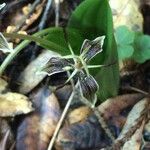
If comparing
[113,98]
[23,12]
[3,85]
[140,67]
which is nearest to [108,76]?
[113,98]

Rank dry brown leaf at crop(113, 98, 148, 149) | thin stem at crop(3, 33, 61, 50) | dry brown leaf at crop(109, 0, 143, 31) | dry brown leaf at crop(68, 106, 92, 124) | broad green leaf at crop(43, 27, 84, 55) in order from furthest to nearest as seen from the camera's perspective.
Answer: dry brown leaf at crop(109, 0, 143, 31), dry brown leaf at crop(68, 106, 92, 124), dry brown leaf at crop(113, 98, 148, 149), broad green leaf at crop(43, 27, 84, 55), thin stem at crop(3, 33, 61, 50)

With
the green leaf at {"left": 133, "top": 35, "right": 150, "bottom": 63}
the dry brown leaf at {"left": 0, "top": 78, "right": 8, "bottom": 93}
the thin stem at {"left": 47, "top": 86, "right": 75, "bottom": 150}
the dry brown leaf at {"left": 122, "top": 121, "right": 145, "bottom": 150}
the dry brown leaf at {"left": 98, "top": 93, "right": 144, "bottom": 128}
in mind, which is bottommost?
the dry brown leaf at {"left": 122, "top": 121, "right": 145, "bottom": 150}

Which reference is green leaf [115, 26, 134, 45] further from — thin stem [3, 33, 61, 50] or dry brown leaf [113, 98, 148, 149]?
thin stem [3, 33, 61, 50]

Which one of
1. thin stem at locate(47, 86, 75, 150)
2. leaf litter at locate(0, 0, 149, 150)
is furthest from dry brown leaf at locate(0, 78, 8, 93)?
thin stem at locate(47, 86, 75, 150)

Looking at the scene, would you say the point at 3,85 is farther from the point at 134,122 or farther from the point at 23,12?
the point at 134,122

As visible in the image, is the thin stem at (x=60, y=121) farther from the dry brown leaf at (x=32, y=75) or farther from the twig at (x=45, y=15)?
the twig at (x=45, y=15)

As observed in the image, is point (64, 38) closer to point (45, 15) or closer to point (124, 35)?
point (124, 35)

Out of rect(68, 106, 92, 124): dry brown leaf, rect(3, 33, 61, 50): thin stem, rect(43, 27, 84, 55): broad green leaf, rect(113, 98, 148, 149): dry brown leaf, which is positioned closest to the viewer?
rect(3, 33, 61, 50): thin stem

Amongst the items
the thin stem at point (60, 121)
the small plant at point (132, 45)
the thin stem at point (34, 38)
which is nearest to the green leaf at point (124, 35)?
the small plant at point (132, 45)
